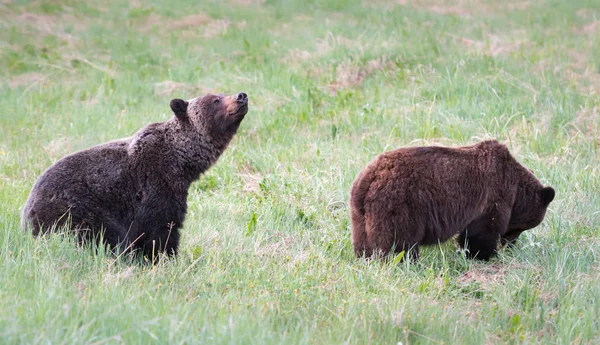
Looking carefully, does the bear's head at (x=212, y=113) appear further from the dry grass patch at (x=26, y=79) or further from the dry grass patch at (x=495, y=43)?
the dry grass patch at (x=495, y=43)

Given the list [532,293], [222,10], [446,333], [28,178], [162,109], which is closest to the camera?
[446,333]

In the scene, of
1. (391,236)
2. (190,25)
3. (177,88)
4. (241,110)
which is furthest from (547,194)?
(190,25)

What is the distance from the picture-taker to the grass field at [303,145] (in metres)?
4.98

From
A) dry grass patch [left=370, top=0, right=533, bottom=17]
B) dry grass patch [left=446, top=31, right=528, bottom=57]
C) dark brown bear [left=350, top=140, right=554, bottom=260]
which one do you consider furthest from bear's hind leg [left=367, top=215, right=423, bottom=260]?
dry grass patch [left=370, top=0, right=533, bottom=17]

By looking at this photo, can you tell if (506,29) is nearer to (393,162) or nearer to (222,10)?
(222,10)

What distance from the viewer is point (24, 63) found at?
14.6m

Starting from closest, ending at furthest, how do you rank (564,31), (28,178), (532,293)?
(532,293)
(28,178)
(564,31)

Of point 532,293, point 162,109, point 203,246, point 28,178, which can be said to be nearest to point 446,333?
point 532,293

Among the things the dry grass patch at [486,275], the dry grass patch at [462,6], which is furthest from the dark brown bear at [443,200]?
the dry grass patch at [462,6]

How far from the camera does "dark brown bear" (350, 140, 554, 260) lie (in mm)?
6422

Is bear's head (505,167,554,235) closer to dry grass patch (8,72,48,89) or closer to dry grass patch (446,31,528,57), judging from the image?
dry grass patch (446,31,528,57)

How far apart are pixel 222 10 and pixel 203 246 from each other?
13146 mm

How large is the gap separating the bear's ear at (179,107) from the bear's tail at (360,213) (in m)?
1.77

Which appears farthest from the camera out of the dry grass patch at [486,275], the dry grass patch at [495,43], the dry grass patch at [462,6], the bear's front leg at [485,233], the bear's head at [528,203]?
the dry grass patch at [462,6]
